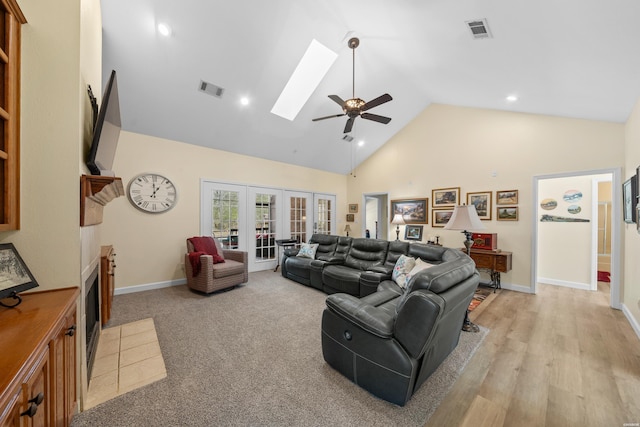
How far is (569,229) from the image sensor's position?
4598 millimetres

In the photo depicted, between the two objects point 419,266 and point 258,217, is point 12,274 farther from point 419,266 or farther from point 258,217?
point 258,217

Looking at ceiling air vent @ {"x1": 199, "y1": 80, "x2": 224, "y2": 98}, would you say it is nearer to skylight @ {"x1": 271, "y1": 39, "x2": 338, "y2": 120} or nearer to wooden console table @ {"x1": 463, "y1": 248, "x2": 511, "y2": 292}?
skylight @ {"x1": 271, "y1": 39, "x2": 338, "y2": 120}

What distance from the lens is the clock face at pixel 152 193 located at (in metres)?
3.99

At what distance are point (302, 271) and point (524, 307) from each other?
3480 mm

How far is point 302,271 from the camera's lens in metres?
4.46

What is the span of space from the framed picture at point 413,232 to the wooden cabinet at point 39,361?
5.70 m

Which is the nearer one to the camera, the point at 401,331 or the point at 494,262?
the point at 401,331

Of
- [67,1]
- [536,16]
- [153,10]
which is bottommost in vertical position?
[67,1]

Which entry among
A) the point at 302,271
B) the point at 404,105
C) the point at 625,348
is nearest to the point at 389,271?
the point at 302,271

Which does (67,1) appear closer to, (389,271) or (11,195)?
(11,195)

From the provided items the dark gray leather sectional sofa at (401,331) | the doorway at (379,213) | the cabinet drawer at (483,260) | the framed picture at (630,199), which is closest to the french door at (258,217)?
the doorway at (379,213)

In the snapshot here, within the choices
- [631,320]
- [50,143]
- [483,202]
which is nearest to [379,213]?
[483,202]

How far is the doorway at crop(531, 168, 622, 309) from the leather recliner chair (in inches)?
145

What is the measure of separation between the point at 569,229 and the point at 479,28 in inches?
173
